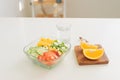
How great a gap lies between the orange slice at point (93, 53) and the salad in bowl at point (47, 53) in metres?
0.10

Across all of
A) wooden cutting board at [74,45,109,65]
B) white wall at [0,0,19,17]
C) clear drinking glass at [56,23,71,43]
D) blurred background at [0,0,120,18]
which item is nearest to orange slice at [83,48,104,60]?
wooden cutting board at [74,45,109,65]

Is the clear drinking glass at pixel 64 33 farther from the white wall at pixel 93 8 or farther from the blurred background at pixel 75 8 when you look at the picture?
the white wall at pixel 93 8

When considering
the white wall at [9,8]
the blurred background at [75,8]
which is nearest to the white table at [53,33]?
the white wall at [9,8]

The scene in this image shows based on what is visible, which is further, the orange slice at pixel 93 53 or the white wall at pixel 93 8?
the white wall at pixel 93 8

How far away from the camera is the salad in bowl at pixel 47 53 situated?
3.14 ft

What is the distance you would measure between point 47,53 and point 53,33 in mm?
398

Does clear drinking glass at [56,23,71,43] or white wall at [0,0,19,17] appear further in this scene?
white wall at [0,0,19,17]

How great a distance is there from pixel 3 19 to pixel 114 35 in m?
0.80

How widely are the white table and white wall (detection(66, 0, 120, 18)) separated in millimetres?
1432

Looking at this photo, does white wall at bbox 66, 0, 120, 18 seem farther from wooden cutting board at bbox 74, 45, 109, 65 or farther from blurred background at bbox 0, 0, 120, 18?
wooden cutting board at bbox 74, 45, 109, 65

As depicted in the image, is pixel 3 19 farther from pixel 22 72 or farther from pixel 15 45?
pixel 22 72

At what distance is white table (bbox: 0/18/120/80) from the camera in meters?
0.97

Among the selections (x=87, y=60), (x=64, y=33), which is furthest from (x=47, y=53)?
(x=64, y=33)

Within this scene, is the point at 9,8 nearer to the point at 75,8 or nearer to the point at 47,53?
the point at 75,8
